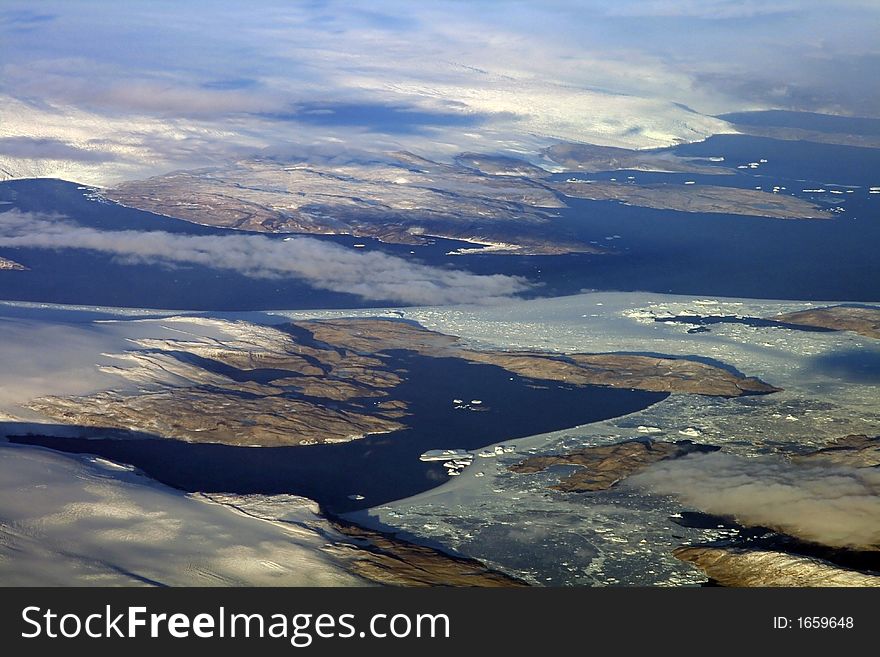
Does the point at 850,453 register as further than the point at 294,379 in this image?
No

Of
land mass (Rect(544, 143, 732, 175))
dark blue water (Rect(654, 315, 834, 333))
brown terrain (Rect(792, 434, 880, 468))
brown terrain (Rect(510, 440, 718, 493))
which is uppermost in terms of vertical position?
land mass (Rect(544, 143, 732, 175))

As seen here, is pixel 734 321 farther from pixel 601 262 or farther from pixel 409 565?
pixel 409 565

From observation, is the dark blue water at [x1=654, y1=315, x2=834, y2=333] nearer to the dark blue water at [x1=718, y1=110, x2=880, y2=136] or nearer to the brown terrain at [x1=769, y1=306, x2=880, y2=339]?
the brown terrain at [x1=769, y1=306, x2=880, y2=339]

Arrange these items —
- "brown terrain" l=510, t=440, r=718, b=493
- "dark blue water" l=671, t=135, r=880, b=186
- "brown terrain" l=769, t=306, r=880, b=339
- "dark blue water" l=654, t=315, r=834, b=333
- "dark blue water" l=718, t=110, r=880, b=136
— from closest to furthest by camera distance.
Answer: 1. "brown terrain" l=510, t=440, r=718, b=493
2. "brown terrain" l=769, t=306, r=880, b=339
3. "dark blue water" l=654, t=315, r=834, b=333
4. "dark blue water" l=671, t=135, r=880, b=186
5. "dark blue water" l=718, t=110, r=880, b=136

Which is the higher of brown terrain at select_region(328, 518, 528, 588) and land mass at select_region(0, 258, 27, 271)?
land mass at select_region(0, 258, 27, 271)

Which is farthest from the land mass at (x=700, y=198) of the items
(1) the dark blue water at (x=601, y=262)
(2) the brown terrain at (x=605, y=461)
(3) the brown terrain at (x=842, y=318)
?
(2) the brown terrain at (x=605, y=461)

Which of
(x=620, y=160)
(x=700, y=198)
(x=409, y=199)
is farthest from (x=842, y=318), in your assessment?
(x=620, y=160)

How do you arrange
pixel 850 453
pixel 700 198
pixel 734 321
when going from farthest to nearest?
pixel 700 198
pixel 734 321
pixel 850 453

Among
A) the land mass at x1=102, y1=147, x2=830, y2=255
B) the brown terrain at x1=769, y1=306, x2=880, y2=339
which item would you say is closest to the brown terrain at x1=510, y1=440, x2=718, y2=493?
the brown terrain at x1=769, y1=306, x2=880, y2=339
